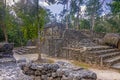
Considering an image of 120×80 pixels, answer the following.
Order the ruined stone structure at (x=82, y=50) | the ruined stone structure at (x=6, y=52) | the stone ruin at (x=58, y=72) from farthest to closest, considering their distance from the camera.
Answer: the ruined stone structure at (x=82, y=50), the stone ruin at (x=58, y=72), the ruined stone structure at (x=6, y=52)

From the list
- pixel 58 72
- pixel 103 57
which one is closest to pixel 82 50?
pixel 103 57

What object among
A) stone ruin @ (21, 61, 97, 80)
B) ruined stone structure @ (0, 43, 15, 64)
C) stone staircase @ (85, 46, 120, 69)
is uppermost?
ruined stone structure @ (0, 43, 15, 64)

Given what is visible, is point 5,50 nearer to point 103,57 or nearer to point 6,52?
point 6,52

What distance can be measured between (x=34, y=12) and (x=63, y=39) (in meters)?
3.14

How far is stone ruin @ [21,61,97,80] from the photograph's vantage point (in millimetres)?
4000

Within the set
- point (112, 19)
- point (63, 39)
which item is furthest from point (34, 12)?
point (112, 19)

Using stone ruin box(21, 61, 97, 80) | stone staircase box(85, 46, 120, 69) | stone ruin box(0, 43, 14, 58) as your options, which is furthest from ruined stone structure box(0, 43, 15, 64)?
stone staircase box(85, 46, 120, 69)

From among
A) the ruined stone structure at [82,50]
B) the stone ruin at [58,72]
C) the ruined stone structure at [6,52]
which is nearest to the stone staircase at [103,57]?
the ruined stone structure at [82,50]

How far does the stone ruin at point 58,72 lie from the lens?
4.00m

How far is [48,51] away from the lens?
43.9 ft

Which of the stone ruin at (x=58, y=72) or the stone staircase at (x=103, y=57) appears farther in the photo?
the stone staircase at (x=103, y=57)

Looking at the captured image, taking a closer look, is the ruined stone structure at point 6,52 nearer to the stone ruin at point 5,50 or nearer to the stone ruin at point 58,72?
the stone ruin at point 5,50

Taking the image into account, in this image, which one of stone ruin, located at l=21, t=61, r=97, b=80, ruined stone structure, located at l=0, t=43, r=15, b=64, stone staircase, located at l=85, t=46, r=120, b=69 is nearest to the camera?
ruined stone structure, located at l=0, t=43, r=15, b=64

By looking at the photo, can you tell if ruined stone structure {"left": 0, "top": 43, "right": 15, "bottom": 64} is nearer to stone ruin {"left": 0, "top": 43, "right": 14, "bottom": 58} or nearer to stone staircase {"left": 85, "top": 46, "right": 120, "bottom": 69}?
stone ruin {"left": 0, "top": 43, "right": 14, "bottom": 58}
